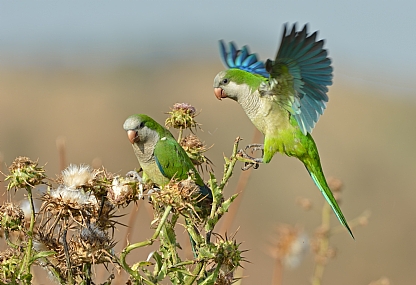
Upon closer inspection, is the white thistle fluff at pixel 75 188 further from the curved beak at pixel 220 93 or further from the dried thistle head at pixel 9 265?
the curved beak at pixel 220 93

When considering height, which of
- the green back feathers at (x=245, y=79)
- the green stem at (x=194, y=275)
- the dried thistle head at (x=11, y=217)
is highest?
the green back feathers at (x=245, y=79)

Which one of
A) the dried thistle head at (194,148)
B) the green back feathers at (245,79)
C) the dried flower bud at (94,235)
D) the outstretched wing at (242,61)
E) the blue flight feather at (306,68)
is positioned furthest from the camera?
the outstretched wing at (242,61)

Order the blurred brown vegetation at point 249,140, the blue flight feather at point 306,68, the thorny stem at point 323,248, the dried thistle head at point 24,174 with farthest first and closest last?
the blurred brown vegetation at point 249,140, the blue flight feather at point 306,68, the thorny stem at point 323,248, the dried thistle head at point 24,174

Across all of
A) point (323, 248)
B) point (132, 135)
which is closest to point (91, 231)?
point (132, 135)

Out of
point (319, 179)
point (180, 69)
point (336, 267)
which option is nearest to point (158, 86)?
point (180, 69)

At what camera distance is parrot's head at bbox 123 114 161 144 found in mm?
5160

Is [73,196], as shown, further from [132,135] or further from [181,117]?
[132,135]

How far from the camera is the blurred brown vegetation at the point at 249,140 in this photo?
1955cm

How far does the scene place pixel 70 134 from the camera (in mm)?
27625

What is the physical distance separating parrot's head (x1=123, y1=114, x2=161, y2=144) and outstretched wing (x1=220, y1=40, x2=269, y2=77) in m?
2.15

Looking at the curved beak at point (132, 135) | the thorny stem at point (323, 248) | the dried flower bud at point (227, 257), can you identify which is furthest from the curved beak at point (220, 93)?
the dried flower bud at point (227, 257)

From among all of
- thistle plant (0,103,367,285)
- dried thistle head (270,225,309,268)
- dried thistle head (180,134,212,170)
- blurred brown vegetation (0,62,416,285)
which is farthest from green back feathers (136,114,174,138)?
blurred brown vegetation (0,62,416,285)

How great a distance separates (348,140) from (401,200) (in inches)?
249

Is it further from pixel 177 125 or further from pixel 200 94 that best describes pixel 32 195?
pixel 200 94
